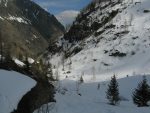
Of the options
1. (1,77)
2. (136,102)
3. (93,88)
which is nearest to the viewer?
(1,77)

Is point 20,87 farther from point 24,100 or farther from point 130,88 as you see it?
point 130,88

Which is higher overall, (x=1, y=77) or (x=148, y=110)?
(x=1, y=77)

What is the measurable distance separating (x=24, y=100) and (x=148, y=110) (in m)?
15.8

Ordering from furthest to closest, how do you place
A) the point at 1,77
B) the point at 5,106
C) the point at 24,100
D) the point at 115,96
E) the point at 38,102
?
the point at 115,96 → the point at 38,102 → the point at 1,77 → the point at 24,100 → the point at 5,106

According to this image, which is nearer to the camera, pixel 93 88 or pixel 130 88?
pixel 130 88

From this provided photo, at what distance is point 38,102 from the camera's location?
Result: 37188 mm

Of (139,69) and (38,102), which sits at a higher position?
(139,69)

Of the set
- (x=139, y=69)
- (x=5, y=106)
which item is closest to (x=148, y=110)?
(x=5, y=106)

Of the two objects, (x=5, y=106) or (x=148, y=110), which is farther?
(x=148, y=110)

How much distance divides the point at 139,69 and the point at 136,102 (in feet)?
379

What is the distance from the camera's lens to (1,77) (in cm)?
3322

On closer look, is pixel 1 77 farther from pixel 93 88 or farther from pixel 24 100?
pixel 93 88

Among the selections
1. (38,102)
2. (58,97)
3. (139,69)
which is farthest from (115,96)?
(139,69)

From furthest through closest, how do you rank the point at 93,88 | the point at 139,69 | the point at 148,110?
the point at 139,69
the point at 93,88
the point at 148,110
